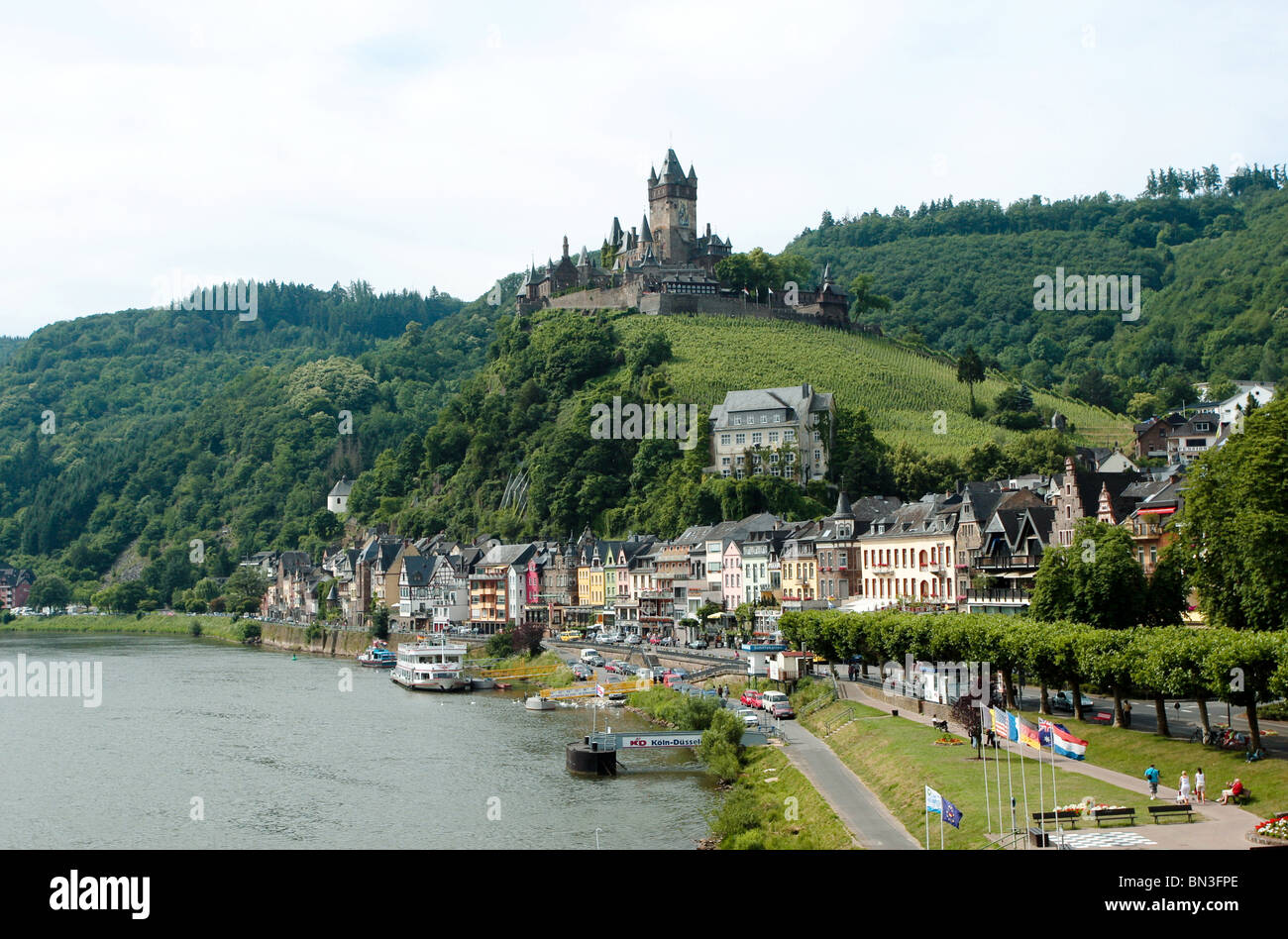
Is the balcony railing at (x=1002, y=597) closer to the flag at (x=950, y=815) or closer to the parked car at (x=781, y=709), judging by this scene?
the parked car at (x=781, y=709)

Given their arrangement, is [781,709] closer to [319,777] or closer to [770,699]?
[770,699]

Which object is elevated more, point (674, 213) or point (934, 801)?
point (674, 213)

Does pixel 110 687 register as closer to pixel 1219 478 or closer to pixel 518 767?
pixel 518 767

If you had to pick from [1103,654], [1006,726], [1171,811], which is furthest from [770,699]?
[1171,811]

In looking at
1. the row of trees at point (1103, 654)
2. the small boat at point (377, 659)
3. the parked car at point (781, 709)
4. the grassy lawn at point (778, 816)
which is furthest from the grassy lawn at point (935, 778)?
the small boat at point (377, 659)
